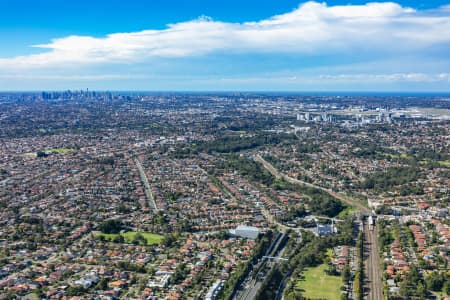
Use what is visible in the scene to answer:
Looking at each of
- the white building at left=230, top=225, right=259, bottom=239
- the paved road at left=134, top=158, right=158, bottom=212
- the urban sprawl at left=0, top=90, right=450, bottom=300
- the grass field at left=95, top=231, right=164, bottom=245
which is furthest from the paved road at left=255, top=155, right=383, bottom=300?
the paved road at left=134, top=158, right=158, bottom=212

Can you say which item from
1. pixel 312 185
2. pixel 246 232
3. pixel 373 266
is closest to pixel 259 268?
pixel 246 232

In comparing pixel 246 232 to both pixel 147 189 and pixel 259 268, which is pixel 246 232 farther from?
pixel 147 189

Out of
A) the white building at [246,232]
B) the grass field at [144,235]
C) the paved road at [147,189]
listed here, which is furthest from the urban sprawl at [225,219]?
the paved road at [147,189]

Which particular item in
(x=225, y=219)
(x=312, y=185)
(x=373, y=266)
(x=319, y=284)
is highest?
(x=312, y=185)

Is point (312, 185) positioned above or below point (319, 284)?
above

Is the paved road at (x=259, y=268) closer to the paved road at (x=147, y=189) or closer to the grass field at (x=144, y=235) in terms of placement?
the grass field at (x=144, y=235)

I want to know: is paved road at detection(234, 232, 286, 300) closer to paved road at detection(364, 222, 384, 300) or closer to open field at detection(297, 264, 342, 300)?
open field at detection(297, 264, 342, 300)

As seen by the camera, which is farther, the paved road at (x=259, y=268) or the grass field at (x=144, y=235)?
the grass field at (x=144, y=235)
